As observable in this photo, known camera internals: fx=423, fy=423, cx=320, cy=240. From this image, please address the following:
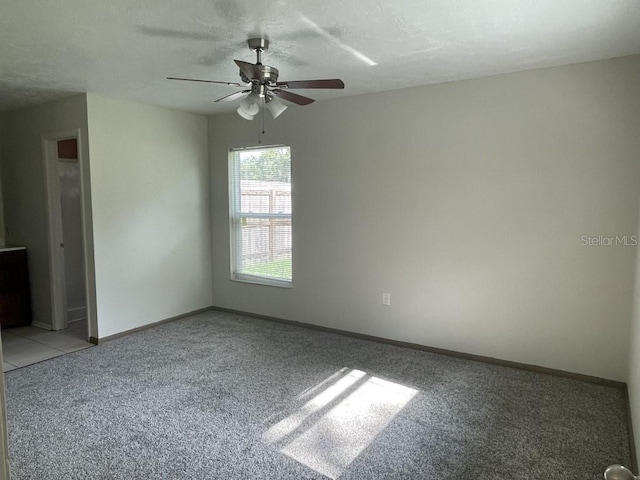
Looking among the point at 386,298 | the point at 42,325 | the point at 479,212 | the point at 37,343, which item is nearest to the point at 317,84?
the point at 479,212

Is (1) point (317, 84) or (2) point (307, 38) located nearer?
(1) point (317, 84)

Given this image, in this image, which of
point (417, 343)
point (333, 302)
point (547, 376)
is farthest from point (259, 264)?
point (547, 376)

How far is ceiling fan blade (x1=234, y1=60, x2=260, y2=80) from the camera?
2.33 metres

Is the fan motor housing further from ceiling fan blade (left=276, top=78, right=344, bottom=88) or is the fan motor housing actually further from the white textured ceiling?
the white textured ceiling

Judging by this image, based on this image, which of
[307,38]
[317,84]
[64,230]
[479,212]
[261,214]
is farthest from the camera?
[64,230]

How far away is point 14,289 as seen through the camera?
473cm

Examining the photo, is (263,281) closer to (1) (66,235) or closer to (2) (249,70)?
(1) (66,235)

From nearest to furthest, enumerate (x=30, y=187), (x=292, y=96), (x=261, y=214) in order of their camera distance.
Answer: (x=292, y=96) → (x=30, y=187) → (x=261, y=214)

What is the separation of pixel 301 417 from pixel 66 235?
432cm

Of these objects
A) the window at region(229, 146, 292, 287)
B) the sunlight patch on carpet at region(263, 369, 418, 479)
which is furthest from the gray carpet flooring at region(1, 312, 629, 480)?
the window at region(229, 146, 292, 287)

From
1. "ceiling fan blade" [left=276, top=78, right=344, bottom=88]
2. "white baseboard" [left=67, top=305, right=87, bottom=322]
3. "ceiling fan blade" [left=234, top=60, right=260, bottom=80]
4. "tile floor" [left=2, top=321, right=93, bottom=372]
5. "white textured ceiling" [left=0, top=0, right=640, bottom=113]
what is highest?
"white textured ceiling" [left=0, top=0, right=640, bottom=113]

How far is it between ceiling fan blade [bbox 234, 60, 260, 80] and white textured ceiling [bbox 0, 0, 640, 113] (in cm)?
25

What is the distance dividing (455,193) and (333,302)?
65.6 inches

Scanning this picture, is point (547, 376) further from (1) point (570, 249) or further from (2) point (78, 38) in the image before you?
(2) point (78, 38)
